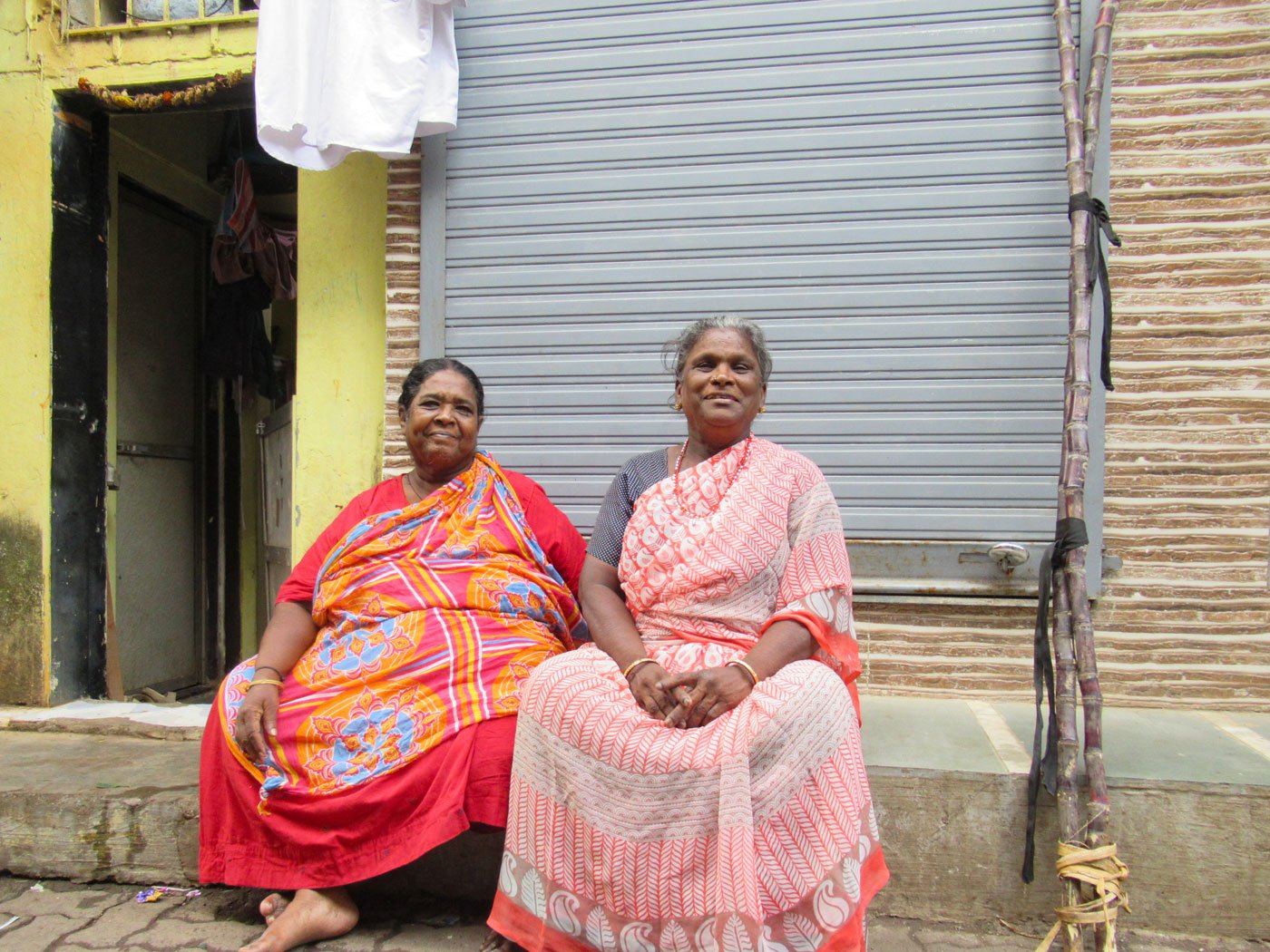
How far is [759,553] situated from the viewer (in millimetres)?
2205

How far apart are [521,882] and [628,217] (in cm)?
226

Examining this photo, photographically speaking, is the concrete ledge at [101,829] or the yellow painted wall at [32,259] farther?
the yellow painted wall at [32,259]

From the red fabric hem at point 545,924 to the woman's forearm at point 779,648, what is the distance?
0.44 metres

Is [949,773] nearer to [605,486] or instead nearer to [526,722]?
[526,722]

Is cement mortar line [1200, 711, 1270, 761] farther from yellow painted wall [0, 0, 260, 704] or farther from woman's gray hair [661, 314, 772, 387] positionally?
yellow painted wall [0, 0, 260, 704]

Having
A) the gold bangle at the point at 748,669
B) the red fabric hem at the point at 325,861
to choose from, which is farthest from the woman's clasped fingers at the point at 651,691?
the red fabric hem at the point at 325,861

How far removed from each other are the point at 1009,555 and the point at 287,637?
88.9 inches

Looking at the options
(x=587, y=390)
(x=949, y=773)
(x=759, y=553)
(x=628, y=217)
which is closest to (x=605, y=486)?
(x=587, y=390)

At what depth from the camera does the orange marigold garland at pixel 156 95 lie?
3.62 m

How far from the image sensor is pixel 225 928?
2330mm

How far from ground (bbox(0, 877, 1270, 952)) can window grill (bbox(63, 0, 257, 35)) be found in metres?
3.13

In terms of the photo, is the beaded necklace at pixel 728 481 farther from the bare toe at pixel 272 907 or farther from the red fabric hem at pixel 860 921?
the bare toe at pixel 272 907

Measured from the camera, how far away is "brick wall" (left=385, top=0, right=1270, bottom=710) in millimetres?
2973

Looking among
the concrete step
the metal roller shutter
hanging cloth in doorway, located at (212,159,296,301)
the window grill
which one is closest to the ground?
the concrete step
